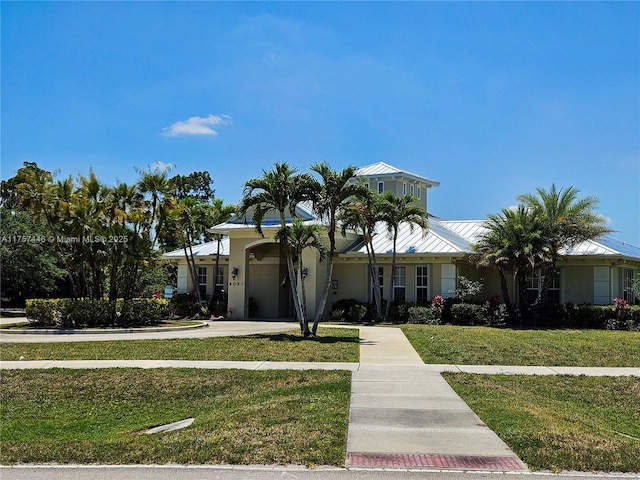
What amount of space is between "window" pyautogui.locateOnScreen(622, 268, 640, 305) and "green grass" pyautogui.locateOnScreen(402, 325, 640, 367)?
668 centimetres

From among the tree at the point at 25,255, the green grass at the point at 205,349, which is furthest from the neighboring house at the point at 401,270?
the tree at the point at 25,255

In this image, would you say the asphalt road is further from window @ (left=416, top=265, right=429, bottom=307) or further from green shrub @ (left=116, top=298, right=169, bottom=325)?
window @ (left=416, top=265, right=429, bottom=307)

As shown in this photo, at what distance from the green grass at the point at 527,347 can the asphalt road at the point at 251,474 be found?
311 inches

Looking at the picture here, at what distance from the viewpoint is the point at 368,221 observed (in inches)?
1009

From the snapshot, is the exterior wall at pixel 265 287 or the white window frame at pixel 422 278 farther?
the exterior wall at pixel 265 287

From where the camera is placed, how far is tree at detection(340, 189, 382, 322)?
20500 mm

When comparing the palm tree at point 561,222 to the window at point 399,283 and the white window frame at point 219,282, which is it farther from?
the white window frame at point 219,282

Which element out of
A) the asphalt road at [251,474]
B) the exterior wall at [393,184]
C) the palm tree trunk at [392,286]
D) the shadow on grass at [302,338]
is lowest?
the asphalt road at [251,474]

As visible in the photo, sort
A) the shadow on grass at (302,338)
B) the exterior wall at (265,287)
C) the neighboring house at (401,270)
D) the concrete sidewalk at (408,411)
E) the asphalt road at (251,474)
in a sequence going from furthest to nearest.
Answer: the exterior wall at (265,287)
the neighboring house at (401,270)
the shadow on grass at (302,338)
the concrete sidewalk at (408,411)
the asphalt road at (251,474)

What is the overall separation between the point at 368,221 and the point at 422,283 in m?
4.94

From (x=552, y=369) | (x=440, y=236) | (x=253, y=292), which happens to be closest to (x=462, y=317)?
(x=440, y=236)

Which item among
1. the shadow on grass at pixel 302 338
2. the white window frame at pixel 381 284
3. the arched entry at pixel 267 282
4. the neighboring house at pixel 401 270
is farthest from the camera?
the arched entry at pixel 267 282

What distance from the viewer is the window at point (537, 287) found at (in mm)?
27672

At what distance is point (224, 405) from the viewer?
32.8 feet
